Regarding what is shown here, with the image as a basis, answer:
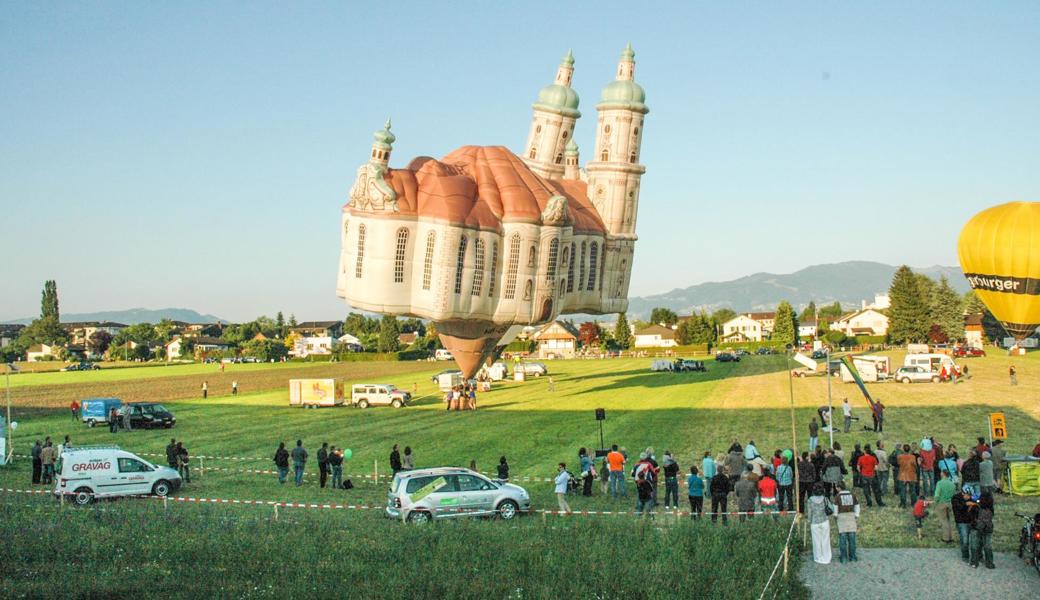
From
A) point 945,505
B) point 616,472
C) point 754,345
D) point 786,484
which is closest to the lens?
point 945,505

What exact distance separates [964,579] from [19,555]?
623 inches

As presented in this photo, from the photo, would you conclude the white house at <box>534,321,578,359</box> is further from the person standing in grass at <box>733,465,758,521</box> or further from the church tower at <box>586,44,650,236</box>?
the person standing in grass at <box>733,465,758,521</box>

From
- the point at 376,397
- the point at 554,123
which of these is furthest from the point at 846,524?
the point at 554,123

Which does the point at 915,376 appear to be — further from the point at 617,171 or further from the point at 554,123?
the point at 554,123

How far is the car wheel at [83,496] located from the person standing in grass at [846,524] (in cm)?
1746

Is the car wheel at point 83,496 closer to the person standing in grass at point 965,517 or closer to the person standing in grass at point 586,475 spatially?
the person standing in grass at point 586,475

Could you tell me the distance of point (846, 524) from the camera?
57.9 ft

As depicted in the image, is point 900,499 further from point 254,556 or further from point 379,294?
point 379,294

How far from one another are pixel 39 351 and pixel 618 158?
16132cm

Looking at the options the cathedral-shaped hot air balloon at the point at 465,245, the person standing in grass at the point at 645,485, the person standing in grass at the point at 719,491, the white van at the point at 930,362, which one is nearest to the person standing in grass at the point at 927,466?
the person standing in grass at the point at 719,491

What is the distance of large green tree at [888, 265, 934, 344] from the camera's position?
117 metres

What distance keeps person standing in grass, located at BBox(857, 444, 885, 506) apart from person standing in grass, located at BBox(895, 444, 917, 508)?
1.54 feet

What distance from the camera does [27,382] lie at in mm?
93250

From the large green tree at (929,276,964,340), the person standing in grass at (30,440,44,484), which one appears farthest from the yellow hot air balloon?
the large green tree at (929,276,964,340)
